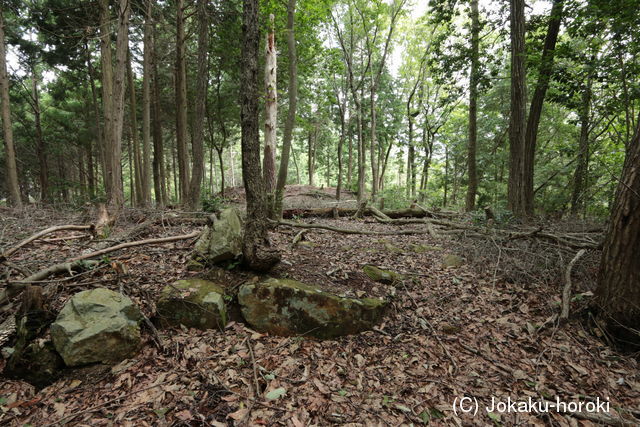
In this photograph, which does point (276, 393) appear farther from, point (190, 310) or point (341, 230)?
point (341, 230)

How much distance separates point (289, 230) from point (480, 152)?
456 inches

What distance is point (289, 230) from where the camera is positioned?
666cm

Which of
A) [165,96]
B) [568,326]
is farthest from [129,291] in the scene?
[165,96]

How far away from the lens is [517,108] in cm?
677

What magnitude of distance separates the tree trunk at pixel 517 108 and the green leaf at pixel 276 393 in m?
7.00

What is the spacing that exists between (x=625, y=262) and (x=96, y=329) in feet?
20.0

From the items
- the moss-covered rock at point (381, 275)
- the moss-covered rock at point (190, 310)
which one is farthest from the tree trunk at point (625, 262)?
the moss-covered rock at point (190, 310)

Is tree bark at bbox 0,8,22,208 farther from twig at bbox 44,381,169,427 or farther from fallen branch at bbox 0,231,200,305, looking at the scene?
twig at bbox 44,381,169,427

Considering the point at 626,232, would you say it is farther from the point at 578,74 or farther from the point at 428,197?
the point at 428,197

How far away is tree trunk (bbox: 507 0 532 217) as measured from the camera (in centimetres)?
655

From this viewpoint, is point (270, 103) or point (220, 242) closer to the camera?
point (220, 242)

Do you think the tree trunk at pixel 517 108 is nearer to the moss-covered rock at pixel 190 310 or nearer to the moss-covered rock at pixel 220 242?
the moss-covered rock at pixel 220 242

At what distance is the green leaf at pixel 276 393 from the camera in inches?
104

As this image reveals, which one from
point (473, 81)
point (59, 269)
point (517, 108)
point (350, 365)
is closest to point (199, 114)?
point (59, 269)
